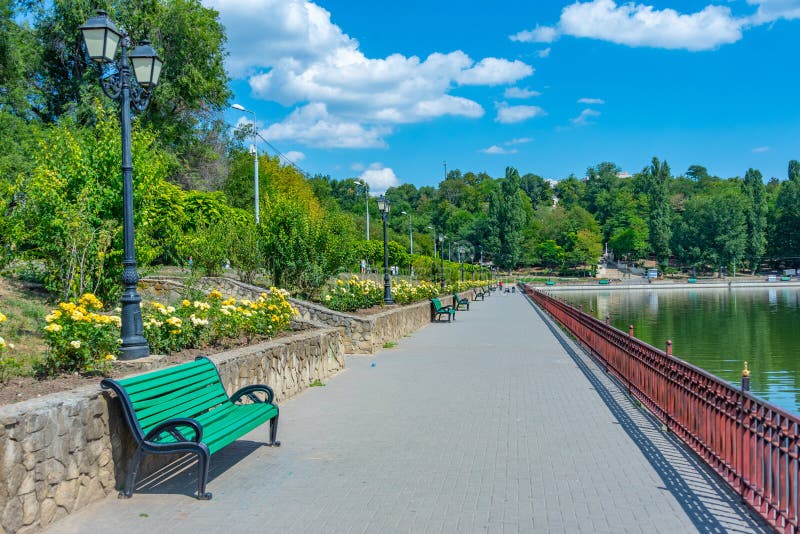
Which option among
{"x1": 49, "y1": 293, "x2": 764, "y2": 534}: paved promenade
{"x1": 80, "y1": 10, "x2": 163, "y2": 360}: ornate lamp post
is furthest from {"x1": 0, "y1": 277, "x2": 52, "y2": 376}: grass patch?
{"x1": 49, "y1": 293, "x2": 764, "y2": 534}: paved promenade

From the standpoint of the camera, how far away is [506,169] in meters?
117

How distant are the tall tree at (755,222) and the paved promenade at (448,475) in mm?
118626

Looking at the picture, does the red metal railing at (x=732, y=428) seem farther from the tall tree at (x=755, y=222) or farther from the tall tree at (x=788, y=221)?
the tall tree at (x=788, y=221)

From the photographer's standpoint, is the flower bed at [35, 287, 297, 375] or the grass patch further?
the grass patch

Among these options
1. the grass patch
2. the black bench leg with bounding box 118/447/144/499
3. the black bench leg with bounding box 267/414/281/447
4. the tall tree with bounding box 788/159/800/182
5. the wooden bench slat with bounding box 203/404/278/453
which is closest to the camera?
the black bench leg with bounding box 118/447/144/499

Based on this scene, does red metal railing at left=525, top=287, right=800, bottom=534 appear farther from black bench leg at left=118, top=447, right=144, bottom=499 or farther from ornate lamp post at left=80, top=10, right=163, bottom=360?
ornate lamp post at left=80, top=10, right=163, bottom=360

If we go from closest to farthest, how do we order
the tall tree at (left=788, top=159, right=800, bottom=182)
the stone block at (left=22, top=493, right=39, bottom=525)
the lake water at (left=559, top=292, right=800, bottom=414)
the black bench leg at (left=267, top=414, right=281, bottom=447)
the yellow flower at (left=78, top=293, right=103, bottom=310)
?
1. the stone block at (left=22, top=493, right=39, bottom=525)
2. the black bench leg at (left=267, top=414, right=281, bottom=447)
3. the yellow flower at (left=78, top=293, right=103, bottom=310)
4. the lake water at (left=559, top=292, right=800, bottom=414)
5. the tall tree at (left=788, top=159, right=800, bottom=182)

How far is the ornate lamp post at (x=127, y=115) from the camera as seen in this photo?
264 inches

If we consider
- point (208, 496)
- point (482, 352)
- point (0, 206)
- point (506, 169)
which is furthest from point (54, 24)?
Result: point (506, 169)

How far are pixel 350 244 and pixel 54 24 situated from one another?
2152 cm

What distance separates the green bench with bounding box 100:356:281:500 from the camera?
4.77 m

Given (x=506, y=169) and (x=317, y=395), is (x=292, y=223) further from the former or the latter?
(x=506, y=169)

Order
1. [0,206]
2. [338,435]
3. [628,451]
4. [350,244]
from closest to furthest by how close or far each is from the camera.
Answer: [628,451], [338,435], [0,206], [350,244]

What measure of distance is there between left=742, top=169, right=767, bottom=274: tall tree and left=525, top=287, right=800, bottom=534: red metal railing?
392 ft
